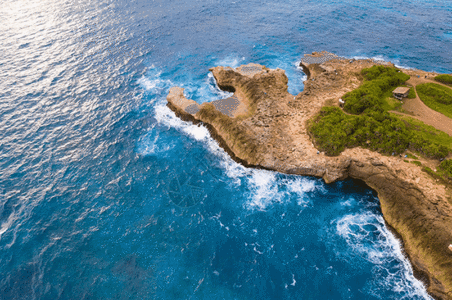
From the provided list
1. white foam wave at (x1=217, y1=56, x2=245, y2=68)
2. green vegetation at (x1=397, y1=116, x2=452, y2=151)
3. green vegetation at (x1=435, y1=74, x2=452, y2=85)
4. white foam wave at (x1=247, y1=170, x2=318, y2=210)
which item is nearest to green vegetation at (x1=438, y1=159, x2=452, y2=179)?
green vegetation at (x1=397, y1=116, x2=452, y2=151)

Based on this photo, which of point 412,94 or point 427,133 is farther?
point 412,94

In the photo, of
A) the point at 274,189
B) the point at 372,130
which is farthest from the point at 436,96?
the point at 274,189

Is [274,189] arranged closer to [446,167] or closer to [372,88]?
[446,167]

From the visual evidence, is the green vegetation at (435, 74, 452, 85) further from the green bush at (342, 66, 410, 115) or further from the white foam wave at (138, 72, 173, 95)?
the white foam wave at (138, 72, 173, 95)

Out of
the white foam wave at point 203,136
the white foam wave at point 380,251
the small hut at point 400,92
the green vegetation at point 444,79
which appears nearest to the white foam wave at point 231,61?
the white foam wave at point 203,136

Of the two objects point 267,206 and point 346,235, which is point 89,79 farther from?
point 346,235

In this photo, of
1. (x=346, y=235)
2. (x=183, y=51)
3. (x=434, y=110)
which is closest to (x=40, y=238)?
(x=346, y=235)

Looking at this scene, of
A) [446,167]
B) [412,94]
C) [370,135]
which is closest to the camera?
[446,167]
